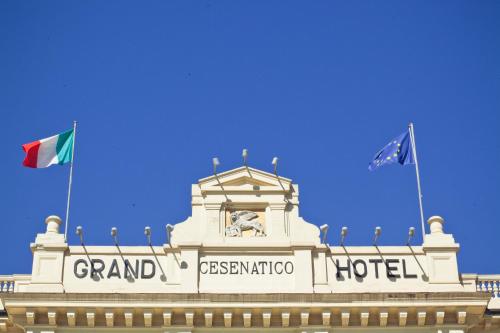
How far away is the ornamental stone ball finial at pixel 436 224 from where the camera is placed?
42.0 m

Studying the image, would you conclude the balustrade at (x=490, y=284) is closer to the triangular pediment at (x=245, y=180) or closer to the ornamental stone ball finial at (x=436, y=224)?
the ornamental stone ball finial at (x=436, y=224)

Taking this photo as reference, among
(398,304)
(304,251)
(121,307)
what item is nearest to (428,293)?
(398,304)

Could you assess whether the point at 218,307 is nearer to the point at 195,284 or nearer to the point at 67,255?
the point at 195,284

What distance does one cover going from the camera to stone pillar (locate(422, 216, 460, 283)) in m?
41.0

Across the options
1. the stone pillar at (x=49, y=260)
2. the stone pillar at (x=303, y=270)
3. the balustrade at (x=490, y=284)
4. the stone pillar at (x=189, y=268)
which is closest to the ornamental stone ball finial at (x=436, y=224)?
the balustrade at (x=490, y=284)

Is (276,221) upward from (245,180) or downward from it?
downward

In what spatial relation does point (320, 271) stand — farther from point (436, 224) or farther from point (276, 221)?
point (436, 224)

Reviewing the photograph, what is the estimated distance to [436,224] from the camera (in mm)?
42156

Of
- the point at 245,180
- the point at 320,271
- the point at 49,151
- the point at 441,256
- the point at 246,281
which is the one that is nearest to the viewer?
the point at 246,281

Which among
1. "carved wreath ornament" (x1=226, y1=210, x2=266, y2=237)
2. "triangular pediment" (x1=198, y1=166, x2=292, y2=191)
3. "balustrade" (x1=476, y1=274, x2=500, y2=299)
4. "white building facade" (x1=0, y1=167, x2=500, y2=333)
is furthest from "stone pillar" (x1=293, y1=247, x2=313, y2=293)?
"balustrade" (x1=476, y1=274, x2=500, y2=299)

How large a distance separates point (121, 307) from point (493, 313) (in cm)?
1282

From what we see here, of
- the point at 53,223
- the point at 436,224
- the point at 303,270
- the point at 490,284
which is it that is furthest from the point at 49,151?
the point at 490,284

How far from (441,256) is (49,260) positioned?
13784 mm

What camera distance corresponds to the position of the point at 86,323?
39.6 meters
